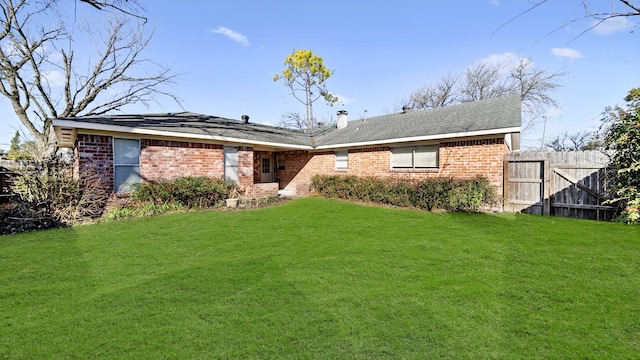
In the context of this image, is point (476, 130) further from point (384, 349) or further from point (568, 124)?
point (568, 124)

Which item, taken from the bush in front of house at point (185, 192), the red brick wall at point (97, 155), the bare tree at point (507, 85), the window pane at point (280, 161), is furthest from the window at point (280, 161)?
the bare tree at point (507, 85)

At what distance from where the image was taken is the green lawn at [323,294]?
2.38 metres

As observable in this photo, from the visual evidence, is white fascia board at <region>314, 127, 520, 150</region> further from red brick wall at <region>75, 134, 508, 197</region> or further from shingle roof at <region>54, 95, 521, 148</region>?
red brick wall at <region>75, 134, 508, 197</region>

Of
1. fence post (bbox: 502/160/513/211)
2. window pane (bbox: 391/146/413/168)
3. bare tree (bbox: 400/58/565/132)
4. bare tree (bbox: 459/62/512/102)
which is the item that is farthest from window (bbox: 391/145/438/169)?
bare tree (bbox: 459/62/512/102)

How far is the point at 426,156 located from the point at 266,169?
9.50m

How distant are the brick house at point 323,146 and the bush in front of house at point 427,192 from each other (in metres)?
0.77

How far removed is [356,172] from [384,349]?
35.8 ft

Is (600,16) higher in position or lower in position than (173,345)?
higher

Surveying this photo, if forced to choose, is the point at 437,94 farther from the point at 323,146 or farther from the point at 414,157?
the point at 414,157

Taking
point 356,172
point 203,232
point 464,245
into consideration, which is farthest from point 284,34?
point 464,245

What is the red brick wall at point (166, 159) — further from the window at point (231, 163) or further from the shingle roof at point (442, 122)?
the shingle roof at point (442, 122)

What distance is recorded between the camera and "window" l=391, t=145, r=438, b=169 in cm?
1066

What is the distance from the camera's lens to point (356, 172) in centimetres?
1302

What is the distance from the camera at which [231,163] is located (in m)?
11.6
